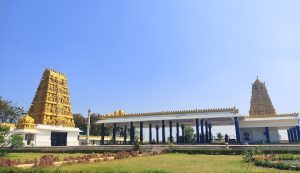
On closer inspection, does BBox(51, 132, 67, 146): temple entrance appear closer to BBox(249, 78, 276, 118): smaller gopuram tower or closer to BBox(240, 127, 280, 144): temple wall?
BBox(240, 127, 280, 144): temple wall

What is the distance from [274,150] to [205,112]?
14196 mm

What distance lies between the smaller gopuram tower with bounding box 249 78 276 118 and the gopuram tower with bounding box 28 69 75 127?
4097 centimetres

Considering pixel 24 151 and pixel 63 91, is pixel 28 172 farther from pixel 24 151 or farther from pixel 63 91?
pixel 63 91

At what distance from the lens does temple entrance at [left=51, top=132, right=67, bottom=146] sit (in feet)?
150

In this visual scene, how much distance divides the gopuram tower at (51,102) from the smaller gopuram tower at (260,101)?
134 ft

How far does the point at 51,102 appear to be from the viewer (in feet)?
157

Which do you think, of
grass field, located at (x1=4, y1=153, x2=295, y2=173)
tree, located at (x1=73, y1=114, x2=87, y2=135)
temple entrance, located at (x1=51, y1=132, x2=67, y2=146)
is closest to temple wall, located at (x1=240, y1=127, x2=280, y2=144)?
grass field, located at (x1=4, y1=153, x2=295, y2=173)

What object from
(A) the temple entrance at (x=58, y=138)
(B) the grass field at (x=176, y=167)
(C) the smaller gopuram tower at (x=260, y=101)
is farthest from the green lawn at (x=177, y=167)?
(C) the smaller gopuram tower at (x=260, y=101)

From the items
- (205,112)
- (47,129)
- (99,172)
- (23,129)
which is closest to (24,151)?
(23,129)

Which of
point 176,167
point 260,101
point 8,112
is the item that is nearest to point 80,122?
point 8,112

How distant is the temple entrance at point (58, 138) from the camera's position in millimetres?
45625

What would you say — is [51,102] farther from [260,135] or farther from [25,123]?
[260,135]

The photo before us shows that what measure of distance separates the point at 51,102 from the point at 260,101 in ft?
152

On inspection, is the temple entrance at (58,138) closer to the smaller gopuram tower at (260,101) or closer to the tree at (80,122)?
the tree at (80,122)
